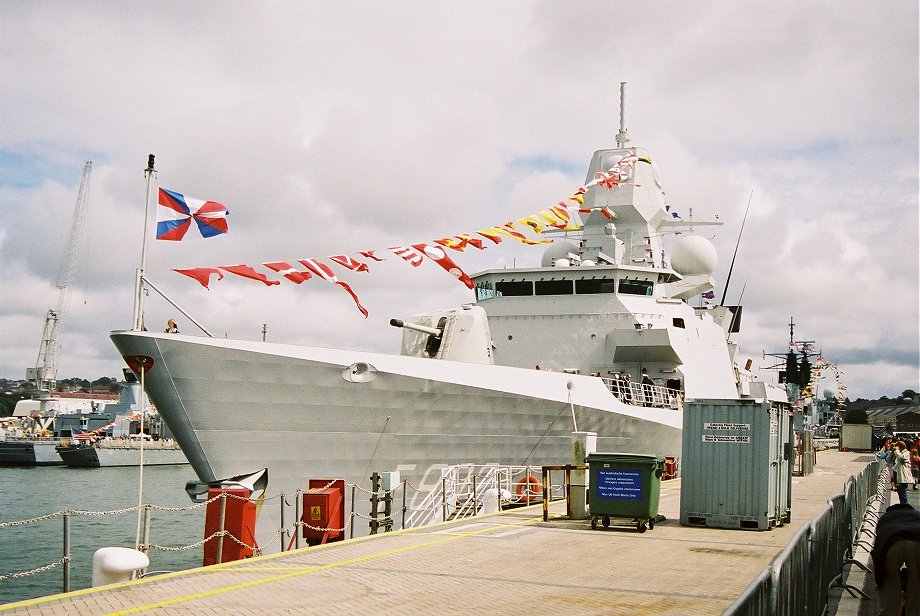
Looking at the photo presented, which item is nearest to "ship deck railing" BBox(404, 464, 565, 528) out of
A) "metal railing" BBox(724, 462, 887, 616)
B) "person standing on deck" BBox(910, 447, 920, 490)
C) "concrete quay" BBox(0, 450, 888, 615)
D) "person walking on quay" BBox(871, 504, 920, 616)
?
"concrete quay" BBox(0, 450, 888, 615)

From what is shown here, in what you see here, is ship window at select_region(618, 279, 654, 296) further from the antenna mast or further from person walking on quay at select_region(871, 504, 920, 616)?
person walking on quay at select_region(871, 504, 920, 616)

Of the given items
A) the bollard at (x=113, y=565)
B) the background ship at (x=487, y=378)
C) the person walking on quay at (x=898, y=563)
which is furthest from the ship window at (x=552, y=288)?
the person walking on quay at (x=898, y=563)

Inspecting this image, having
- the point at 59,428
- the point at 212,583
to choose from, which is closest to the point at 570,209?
the point at 212,583

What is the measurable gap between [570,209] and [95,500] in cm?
2738

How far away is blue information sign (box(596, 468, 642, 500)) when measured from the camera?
11.9 meters

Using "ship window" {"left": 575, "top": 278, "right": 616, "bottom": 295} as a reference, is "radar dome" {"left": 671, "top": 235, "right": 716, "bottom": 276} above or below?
above

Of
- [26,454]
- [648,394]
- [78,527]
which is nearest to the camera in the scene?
[648,394]

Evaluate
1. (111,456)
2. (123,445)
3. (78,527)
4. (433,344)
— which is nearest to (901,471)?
(433,344)

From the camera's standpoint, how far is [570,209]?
71.9 feet

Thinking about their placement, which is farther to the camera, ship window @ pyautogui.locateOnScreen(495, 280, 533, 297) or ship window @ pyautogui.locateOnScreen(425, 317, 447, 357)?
ship window @ pyautogui.locateOnScreen(495, 280, 533, 297)

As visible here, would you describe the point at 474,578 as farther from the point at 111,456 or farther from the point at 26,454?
the point at 26,454

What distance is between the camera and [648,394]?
72.9ft

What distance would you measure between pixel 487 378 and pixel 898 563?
10972mm

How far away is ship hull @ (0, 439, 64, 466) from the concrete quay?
62387 millimetres
